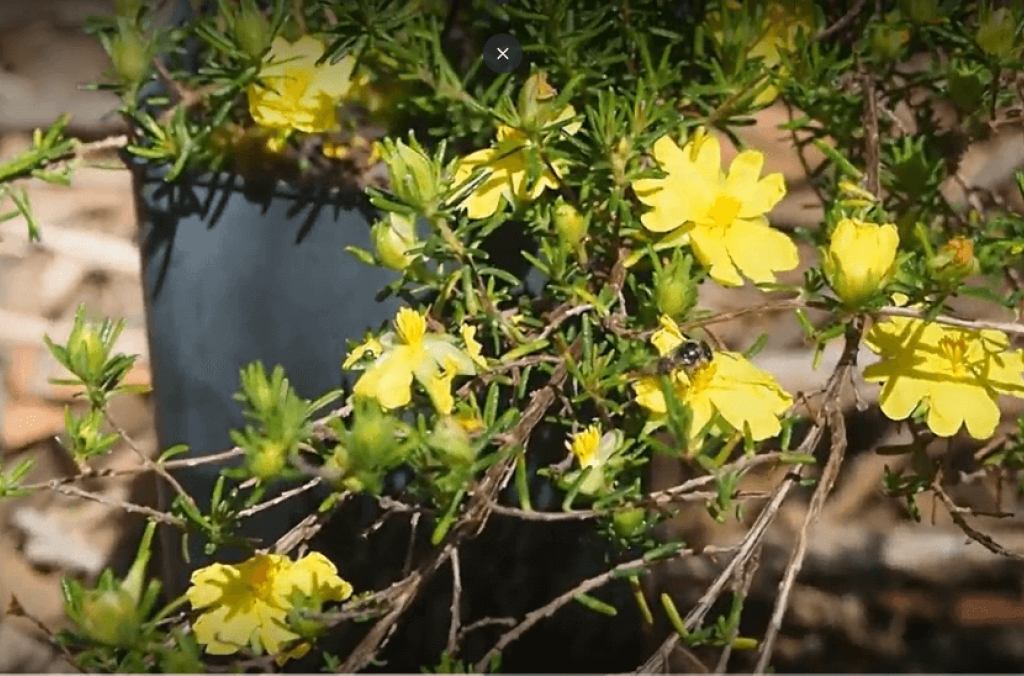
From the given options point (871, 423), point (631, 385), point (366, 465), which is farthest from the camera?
point (871, 423)

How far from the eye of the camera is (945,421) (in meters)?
0.62

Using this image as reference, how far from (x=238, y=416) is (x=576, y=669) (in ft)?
1.30

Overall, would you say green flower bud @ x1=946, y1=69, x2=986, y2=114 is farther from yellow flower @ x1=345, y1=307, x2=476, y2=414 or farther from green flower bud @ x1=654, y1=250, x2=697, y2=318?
yellow flower @ x1=345, y1=307, x2=476, y2=414

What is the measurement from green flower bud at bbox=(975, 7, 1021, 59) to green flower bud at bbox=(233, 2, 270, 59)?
0.53 meters

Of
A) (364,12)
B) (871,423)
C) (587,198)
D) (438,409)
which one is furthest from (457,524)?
(871,423)

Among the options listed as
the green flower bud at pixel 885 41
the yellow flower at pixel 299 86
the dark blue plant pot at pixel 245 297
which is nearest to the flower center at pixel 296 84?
the yellow flower at pixel 299 86

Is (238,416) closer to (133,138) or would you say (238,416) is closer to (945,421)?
(133,138)

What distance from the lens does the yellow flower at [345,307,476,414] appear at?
58 centimetres

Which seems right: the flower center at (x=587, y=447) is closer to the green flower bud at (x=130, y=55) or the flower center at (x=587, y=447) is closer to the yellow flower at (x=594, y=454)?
the yellow flower at (x=594, y=454)

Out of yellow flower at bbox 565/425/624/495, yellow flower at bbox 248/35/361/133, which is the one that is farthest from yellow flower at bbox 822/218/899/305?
yellow flower at bbox 248/35/361/133

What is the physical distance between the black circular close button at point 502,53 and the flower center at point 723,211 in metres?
0.21

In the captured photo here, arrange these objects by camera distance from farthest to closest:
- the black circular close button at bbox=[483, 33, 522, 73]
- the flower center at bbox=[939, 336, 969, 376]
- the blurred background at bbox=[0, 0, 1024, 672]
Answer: the blurred background at bbox=[0, 0, 1024, 672], the black circular close button at bbox=[483, 33, 522, 73], the flower center at bbox=[939, 336, 969, 376]

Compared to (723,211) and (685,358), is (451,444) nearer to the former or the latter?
(685,358)

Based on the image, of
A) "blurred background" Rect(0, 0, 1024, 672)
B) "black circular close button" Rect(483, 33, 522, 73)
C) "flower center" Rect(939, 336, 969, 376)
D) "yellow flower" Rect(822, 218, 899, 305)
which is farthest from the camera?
"blurred background" Rect(0, 0, 1024, 672)
